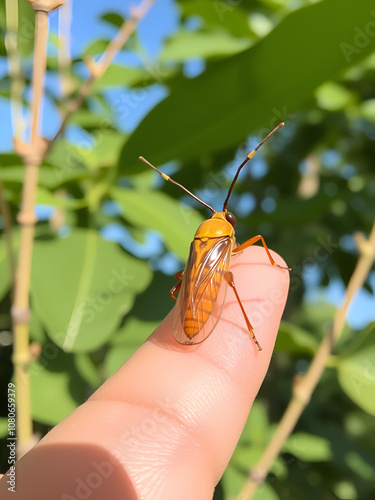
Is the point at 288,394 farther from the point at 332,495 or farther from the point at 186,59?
the point at 186,59

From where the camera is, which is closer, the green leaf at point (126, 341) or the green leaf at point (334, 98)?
the green leaf at point (126, 341)

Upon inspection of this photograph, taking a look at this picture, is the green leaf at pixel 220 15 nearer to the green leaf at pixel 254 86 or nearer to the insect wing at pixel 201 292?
the green leaf at pixel 254 86

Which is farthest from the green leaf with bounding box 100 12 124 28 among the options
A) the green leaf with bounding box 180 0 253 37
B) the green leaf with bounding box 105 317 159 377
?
the green leaf with bounding box 105 317 159 377

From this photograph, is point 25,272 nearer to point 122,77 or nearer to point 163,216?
point 163,216

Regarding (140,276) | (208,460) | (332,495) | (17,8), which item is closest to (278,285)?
(140,276)

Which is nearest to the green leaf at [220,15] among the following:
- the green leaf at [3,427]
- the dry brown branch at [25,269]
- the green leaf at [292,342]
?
the dry brown branch at [25,269]

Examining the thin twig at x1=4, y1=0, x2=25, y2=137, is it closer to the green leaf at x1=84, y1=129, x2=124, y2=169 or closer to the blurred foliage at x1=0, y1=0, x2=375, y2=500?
the blurred foliage at x1=0, y1=0, x2=375, y2=500
